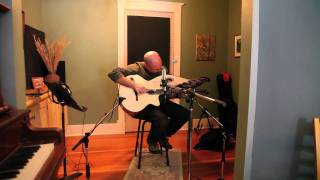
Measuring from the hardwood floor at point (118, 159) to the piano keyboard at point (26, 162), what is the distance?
115 centimetres

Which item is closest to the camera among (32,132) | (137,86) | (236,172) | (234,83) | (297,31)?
→ (32,132)

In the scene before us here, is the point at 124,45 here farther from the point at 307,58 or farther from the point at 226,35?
the point at 307,58

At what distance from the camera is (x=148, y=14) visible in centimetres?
347

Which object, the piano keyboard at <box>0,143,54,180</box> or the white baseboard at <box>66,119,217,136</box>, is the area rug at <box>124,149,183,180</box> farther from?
the piano keyboard at <box>0,143,54,180</box>

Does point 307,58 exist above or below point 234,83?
above

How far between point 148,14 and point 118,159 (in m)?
2.18

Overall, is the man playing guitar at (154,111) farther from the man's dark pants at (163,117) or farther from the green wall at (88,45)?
the green wall at (88,45)

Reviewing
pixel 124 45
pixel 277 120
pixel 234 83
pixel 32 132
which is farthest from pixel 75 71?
pixel 277 120

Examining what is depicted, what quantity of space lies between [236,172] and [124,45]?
8.03ft

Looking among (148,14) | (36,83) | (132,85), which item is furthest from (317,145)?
(148,14)

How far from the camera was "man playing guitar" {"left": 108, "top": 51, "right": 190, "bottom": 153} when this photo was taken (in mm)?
2287

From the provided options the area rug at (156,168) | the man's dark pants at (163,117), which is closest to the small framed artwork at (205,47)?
the man's dark pants at (163,117)

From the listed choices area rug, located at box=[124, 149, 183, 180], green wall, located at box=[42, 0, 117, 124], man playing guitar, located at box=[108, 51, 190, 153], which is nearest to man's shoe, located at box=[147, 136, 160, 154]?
man playing guitar, located at box=[108, 51, 190, 153]

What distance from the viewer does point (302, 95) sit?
1556mm
